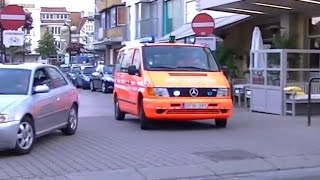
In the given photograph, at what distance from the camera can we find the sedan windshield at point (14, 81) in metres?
11.0

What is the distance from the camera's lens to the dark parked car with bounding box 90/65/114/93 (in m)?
33.0

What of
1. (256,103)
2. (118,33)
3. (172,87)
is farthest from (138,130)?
(118,33)

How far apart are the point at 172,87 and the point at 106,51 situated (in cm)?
4473

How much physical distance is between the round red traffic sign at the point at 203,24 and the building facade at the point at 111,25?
108 ft

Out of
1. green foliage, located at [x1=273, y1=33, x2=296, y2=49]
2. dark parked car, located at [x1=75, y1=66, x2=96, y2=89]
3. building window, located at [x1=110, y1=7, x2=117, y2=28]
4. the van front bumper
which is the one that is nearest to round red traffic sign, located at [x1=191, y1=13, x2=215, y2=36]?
the van front bumper

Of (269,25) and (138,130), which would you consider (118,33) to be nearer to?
(269,25)

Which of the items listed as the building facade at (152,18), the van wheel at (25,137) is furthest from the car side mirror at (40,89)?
the building facade at (152,18)

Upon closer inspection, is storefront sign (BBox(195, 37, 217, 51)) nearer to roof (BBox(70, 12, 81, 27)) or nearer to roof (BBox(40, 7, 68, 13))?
roof (BBox(70, 12, 81, 27))

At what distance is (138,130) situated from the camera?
550 inches

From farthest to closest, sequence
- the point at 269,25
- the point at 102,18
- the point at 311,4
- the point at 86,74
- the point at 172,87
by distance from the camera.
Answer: the point at 102,18 < the point at 86,74 < the point at 269,25 < the point at 311,4 < the point at 172,87

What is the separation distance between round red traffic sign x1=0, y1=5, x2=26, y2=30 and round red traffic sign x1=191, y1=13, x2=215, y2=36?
4.22 metres

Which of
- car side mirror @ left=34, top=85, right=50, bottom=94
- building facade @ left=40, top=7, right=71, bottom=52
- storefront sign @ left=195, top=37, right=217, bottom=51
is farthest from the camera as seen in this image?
building facade @ left=40, top=7, right=71, bottom=52

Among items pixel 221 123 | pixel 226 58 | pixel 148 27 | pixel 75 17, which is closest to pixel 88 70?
pixel 148 27

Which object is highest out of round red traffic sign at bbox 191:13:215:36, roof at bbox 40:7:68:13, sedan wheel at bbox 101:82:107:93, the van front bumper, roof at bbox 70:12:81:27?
roof at bbox 40:7:68:13
